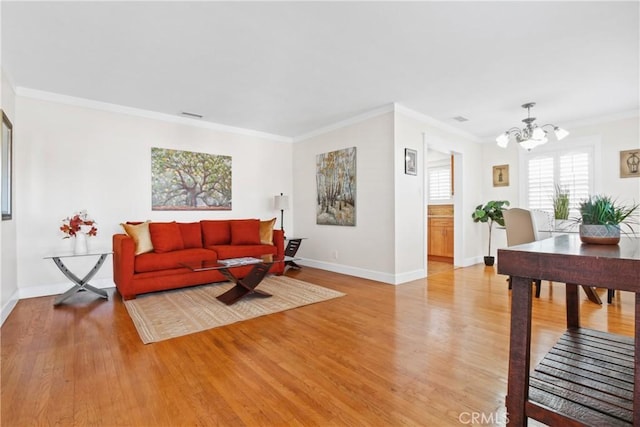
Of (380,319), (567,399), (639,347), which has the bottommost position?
(380,319)

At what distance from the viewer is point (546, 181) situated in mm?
5543

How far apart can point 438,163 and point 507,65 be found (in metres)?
3.80

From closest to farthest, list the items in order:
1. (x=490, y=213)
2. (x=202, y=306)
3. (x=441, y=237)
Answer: (x=202, y=306), (x=490, y=213), (x=441, y=237)

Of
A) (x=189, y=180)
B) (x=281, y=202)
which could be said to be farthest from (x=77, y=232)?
(x=281, y=202)

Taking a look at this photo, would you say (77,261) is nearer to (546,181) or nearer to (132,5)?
(132,5)

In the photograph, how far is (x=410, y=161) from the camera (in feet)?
15.3

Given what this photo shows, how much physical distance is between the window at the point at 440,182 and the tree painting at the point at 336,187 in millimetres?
2780

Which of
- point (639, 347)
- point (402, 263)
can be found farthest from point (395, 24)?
point (402, 263)

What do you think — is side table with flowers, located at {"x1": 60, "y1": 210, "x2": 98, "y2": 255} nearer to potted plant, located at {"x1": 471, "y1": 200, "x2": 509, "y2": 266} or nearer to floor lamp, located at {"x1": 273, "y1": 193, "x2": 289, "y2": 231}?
floor lamp, located at {"x1": 273, "y1": 193, "x2": 289, "y2": 231}

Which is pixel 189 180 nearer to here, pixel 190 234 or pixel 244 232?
pixel 190 234

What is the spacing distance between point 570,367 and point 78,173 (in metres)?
5.24

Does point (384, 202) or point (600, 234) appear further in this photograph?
point (384, 202)

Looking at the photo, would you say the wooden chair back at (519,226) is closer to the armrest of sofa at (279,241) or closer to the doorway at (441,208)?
the doorway at (441,208)

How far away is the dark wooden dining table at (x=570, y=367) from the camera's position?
0.99 m
